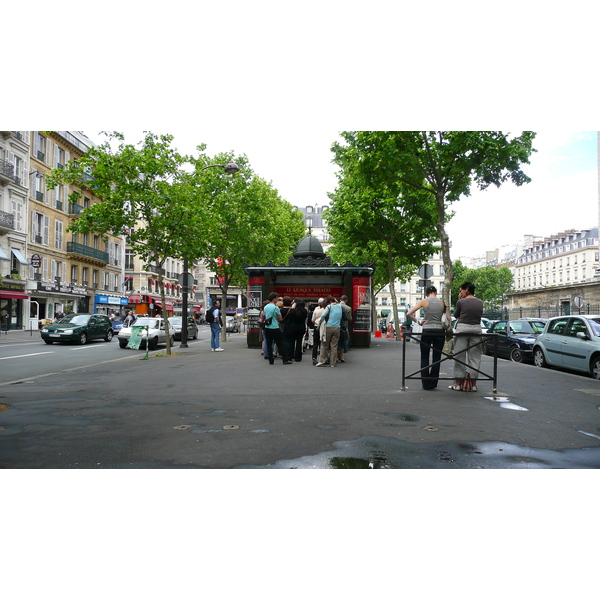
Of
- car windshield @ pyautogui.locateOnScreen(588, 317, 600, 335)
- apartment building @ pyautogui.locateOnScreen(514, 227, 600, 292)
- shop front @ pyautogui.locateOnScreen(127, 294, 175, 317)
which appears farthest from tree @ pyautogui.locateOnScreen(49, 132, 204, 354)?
apartment building @ pyautogui.locateOnScreen(514, 227, 600, 292)

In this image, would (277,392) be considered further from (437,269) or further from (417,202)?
(437,269)

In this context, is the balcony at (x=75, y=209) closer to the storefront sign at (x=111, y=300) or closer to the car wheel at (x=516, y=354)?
the storefront sign at (x=111, y=300)

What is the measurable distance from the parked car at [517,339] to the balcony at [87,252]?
34.6 metres

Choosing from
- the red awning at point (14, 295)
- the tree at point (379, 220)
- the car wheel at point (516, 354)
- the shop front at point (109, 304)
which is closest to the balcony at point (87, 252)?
the shop front at point (109, 304)

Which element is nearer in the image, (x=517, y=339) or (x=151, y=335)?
(x=517, y=339)

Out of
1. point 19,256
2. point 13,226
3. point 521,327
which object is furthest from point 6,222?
point 521,327

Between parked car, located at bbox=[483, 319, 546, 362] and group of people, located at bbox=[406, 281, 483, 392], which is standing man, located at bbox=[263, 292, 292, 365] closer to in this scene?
group of people, located at bbox=[406, 281, 483, 392]

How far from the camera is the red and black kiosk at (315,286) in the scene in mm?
19891

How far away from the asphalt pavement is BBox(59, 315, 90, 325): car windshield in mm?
14956

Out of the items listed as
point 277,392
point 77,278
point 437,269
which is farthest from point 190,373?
point 437,269

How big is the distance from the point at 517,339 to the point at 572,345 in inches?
149

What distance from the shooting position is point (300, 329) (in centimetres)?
1488

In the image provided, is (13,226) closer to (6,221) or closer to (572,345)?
(6,221)

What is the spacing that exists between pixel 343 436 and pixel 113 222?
44.7 feet
